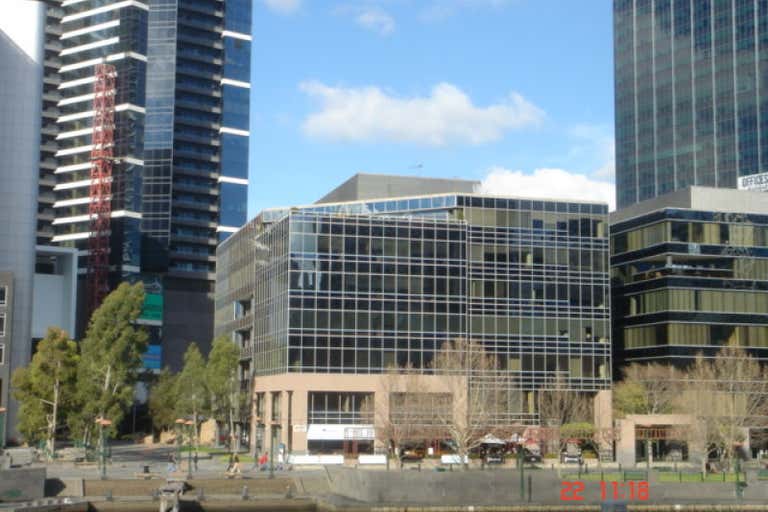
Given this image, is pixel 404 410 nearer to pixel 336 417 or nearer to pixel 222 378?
pixel 336 417

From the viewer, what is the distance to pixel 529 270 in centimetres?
11725

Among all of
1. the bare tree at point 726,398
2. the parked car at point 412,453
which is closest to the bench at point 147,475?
the parked car at point 412,453

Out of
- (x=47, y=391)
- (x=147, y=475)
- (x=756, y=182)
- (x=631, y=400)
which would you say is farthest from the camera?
(x=756, y=182)

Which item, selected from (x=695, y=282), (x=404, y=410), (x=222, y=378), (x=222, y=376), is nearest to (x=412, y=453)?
(x=404, y=410)

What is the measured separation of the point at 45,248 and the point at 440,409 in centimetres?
9396

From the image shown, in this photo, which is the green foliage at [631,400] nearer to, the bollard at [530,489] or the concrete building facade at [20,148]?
the bollard at [530,489]

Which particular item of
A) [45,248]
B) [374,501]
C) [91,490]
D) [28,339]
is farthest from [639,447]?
[45,248]

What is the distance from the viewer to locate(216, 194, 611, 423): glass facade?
364 ft

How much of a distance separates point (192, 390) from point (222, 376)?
3846mm

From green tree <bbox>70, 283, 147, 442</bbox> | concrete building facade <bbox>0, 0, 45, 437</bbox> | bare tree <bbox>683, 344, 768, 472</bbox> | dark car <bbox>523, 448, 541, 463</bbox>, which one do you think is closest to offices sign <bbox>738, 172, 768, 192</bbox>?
bare tree <bbox>683, 344, 768, 472</bbox>

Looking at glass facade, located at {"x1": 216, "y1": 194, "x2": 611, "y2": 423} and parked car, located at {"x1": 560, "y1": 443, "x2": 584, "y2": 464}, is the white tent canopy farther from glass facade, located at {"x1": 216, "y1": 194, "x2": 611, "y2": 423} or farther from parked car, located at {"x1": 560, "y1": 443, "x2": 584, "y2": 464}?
glass facade, located at {"x1": 216, "y1": 194, "x2": 611, "y2": 423}

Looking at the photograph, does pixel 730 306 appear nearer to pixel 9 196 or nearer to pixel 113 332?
pixel 113 332

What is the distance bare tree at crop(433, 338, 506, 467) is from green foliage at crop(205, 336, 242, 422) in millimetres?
25181

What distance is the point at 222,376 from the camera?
121875 mm
